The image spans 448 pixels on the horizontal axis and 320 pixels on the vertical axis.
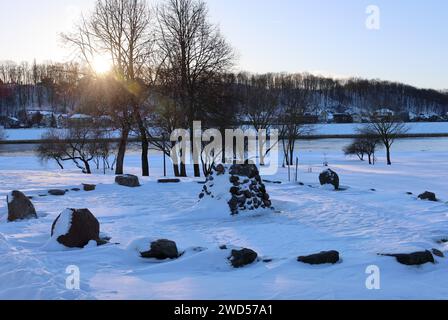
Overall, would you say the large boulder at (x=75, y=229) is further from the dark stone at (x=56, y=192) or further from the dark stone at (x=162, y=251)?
the dark stone at (x=56, y=192)

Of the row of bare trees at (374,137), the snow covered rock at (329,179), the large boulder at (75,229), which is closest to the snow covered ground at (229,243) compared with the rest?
the large boulder at (75,229)

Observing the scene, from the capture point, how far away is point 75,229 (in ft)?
27.5

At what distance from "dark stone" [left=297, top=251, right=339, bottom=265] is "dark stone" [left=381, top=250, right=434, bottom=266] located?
0.91 m

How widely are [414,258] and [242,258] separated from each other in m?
2.53

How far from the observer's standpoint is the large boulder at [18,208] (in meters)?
11.0

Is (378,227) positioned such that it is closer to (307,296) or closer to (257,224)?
(257,224)

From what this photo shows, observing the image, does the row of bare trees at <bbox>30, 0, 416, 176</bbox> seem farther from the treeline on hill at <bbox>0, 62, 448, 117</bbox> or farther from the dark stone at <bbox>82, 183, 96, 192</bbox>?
the treeline on hill at <bbox>0, 62, 448, 117</bbox>

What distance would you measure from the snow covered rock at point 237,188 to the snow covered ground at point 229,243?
37 cm

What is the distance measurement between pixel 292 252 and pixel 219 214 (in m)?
3.94

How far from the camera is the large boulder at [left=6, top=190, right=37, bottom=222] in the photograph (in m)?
11.0

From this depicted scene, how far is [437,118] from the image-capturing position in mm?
126562

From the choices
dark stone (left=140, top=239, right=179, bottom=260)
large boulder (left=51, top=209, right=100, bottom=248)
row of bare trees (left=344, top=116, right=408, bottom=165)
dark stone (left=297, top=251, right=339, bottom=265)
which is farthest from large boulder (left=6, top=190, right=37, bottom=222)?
row of bare trees (left=344, top=116, right=408, bottom=165)

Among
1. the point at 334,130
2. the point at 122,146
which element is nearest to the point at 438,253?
the point at 122,146

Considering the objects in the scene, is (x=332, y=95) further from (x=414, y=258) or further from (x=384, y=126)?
(x=414, y=258)
